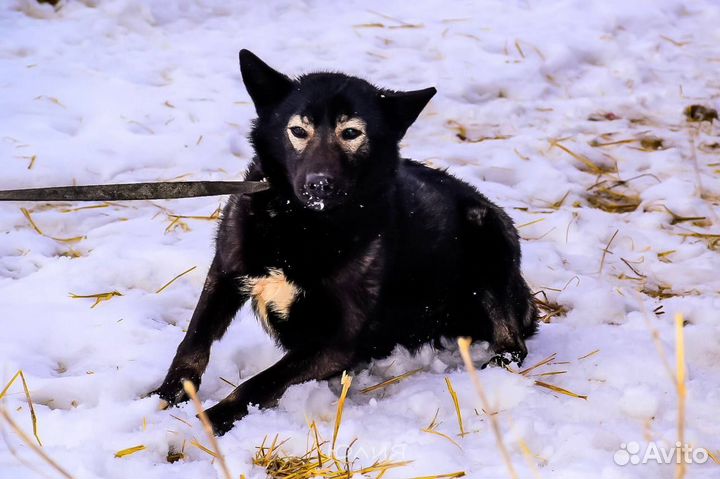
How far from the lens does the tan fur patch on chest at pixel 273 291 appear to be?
10.5 ft

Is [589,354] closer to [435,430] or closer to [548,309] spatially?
[548,309]

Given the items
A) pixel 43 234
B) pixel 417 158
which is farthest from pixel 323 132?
pixel 417 158

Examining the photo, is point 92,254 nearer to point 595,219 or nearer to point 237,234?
point 237,234

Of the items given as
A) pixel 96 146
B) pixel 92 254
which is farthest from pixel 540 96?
pixel 92 254

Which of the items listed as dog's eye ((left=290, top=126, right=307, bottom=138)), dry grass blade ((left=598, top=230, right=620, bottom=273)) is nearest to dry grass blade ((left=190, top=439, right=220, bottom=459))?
dog's eye ((left=290, top=126, right=307, bottom=138))

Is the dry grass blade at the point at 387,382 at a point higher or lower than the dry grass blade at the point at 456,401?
lower

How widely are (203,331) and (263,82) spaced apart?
103 cm

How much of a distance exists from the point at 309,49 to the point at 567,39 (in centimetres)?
233

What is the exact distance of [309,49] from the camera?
276 inches

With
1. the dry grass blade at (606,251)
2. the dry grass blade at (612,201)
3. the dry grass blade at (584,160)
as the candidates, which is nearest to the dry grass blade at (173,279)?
the dry grass blade at (606,251)

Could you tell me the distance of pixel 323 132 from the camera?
327cm

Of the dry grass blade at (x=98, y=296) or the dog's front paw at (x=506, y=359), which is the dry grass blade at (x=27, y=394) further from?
the dog's front paw at (x=506, y=359)
